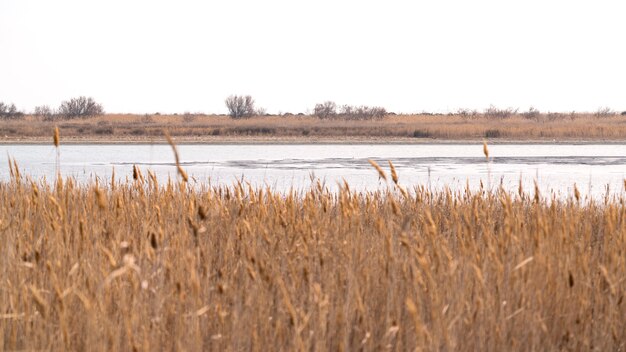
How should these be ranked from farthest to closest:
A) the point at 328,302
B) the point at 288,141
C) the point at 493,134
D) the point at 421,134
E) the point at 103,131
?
the point at 103,131, the point at 421,134, the point at 493,134, the point at 288,141, the point at 328,302

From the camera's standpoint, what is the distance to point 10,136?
129ft

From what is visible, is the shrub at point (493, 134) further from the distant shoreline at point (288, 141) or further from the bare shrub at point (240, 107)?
the bare shrub at point (240, 107)

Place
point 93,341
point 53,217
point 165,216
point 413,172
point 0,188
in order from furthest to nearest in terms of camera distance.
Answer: point 413,172, point 0,188, point 165,216, point 53,217, point 93,341

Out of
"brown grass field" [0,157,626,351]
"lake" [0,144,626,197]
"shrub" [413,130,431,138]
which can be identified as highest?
"brown grass field" [0,157,626,351]

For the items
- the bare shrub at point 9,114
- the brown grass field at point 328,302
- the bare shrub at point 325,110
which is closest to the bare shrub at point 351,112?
the bare shrub at point 325,110

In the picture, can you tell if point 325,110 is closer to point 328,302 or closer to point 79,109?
point 79,109

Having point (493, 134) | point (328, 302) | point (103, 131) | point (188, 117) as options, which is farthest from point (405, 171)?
point (188, 117)

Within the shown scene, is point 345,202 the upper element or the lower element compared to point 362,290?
upper

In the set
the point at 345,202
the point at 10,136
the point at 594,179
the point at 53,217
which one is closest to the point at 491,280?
the point at 345,202

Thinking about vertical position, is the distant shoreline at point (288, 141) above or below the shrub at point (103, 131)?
below

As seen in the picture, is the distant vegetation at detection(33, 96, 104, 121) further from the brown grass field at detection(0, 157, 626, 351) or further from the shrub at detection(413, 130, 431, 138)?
the brown grass field at detection(0, 157, 626, 351)

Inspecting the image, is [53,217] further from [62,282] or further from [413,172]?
[413,172]

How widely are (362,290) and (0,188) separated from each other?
6.08 metres

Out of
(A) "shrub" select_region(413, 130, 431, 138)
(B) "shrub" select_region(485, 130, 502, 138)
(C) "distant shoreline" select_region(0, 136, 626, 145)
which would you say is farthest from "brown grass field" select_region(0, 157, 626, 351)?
(A) "shrub" select_region(413, 130, 431, 138)
